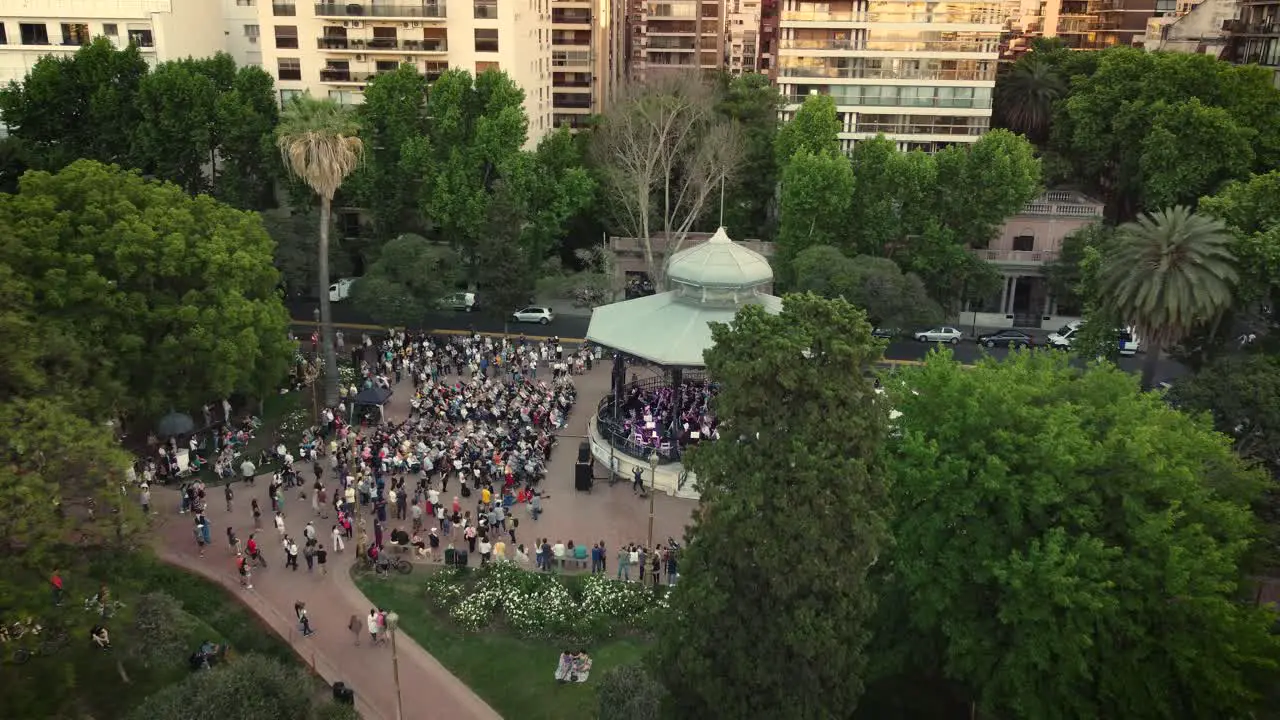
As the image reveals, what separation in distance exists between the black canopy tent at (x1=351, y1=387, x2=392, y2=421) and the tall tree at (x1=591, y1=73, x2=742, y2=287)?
18439 millimetres

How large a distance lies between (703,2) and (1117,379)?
83.9 meters

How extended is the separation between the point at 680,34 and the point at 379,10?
147 feet

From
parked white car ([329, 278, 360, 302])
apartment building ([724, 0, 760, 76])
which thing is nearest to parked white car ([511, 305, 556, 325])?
parked white car ([329, 278, 360, 302])

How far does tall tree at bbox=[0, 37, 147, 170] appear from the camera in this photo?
Answer: 53.1 meters

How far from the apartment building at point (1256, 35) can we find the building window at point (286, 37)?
206ft

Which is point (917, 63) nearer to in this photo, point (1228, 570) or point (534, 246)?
point (534, 246)

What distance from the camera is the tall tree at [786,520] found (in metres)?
16.6

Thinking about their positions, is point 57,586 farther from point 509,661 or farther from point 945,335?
point 945,335

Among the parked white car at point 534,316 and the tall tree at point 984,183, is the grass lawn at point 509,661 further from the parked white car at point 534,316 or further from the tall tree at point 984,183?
the tall tree at point 984,183

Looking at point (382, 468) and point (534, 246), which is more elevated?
point (534, 246)

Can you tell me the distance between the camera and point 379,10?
59.0 metres

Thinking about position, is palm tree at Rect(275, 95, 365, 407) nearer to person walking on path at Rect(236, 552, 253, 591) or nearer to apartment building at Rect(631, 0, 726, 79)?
person walking on path at Rect(236, 552, 253, 591)

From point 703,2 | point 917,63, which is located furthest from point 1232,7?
point 703,2

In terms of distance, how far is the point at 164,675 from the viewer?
25.5 metres
